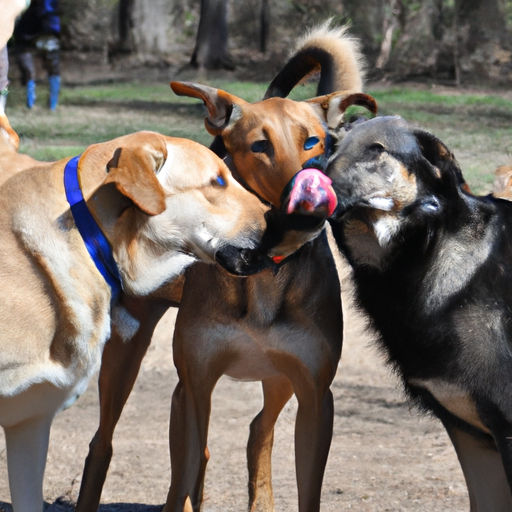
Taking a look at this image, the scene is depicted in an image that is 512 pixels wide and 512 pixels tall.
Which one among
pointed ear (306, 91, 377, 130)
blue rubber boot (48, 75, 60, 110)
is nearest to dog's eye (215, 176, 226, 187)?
pointed ear (306, 91, 377, 130)

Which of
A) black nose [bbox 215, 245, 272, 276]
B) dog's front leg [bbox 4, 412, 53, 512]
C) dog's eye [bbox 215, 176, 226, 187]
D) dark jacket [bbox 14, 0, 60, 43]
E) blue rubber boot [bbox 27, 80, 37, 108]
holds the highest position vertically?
dark jacket [bbox 14, 0, 60, 43]

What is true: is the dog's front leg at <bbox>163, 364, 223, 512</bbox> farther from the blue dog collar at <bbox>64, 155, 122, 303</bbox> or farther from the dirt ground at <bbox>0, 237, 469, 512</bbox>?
the blue dog collar at <bbox>64, 155, 122, 303</bbox>

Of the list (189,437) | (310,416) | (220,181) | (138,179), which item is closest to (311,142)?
(220,181)

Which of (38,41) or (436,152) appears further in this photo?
(38,41)

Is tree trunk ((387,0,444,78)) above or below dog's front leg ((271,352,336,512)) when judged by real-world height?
above

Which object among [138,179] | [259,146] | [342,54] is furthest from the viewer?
[342,54]

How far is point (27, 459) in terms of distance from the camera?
328 centimetres

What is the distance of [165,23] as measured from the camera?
25.8 meters

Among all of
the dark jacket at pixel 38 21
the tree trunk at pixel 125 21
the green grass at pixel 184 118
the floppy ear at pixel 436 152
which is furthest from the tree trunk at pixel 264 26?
the floppy ear at pixel 436 152

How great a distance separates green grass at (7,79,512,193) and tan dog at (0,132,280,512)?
5384 millimetres

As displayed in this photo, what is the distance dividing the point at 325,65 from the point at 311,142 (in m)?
0.92

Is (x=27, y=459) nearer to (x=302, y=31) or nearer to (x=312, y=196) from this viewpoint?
(x=312, y=196)

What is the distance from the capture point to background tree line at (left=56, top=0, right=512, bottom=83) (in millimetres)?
18016

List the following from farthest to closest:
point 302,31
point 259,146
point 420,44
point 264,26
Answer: point 264,26
point 302,31
point 420,44
point 259,146
